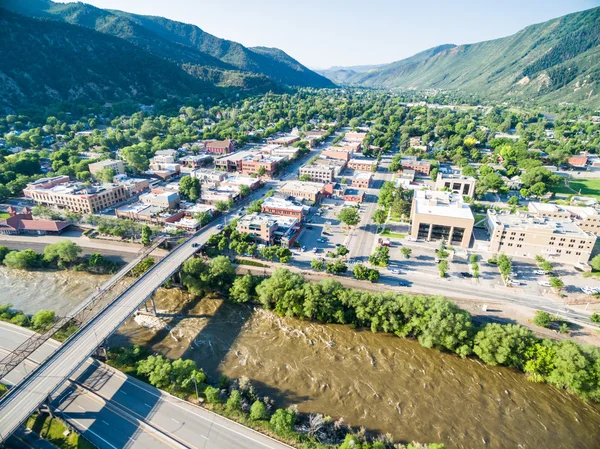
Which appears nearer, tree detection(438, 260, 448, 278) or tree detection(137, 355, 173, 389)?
tree detection(137, 355, 173, 389)

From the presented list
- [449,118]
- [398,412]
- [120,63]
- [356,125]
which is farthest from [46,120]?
[449,118]

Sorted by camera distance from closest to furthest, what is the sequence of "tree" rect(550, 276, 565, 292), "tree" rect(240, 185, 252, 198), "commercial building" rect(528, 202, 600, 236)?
"tree" rect(550, 276, 565, 292), "commercial building" rect(528, 202, 600, 236), "tree" rect(240, 185, 252, 198)

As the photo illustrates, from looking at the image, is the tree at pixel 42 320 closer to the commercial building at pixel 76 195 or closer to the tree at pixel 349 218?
the commercial building at pixel 76 195

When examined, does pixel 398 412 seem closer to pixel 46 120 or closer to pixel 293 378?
pixel 293 378

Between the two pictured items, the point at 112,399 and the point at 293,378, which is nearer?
the point at 112,399

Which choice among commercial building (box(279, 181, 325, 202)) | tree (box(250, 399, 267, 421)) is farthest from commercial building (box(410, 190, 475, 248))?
tree (box(250, 399, 267, 421))

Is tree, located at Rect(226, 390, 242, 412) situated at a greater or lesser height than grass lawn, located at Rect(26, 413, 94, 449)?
greater

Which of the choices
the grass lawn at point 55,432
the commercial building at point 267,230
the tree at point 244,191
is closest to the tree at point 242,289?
the commercial building at point 267,230

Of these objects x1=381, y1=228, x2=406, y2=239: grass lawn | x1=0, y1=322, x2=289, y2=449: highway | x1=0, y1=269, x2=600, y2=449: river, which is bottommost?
x1=0, y1=269, x2=600, y2=449: river

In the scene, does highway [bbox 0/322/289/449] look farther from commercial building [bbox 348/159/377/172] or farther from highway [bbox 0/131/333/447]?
commercial building [bbox 348/159/377/172]
